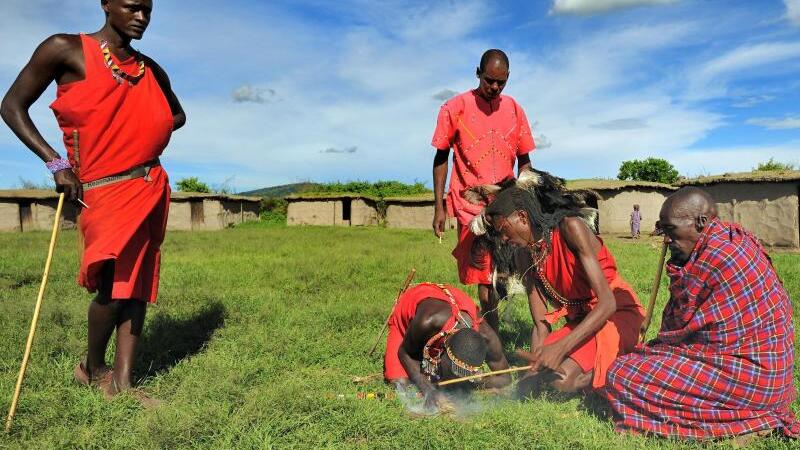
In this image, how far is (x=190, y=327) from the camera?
5320 mm

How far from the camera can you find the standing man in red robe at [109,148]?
3281mm

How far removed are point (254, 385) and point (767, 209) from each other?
52.7ft

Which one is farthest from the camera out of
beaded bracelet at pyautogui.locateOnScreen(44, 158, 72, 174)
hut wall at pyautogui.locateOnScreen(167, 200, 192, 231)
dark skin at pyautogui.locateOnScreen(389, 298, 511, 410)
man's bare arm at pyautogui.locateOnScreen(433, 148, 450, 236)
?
hut wall at pyautogui.locateOnScreen(167, 200, 192, 231)

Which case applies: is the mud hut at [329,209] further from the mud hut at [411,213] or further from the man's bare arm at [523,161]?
the man's bare arm at [523,161]

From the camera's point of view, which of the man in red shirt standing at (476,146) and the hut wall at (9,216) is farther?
the hut wall at (9,216)

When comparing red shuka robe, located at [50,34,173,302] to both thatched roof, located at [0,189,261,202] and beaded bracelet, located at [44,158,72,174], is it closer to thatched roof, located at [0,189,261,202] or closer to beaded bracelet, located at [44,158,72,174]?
beaded bracelet, located at [44,158,72,174]

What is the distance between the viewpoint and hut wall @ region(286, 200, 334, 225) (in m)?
30.1

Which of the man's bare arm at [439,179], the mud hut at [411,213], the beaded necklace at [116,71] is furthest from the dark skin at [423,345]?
the mud hut at [411,213]

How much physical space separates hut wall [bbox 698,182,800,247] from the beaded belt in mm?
16327

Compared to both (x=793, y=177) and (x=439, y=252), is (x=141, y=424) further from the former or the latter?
(x=793, y=177)

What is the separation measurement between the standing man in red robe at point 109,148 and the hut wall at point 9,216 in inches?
977

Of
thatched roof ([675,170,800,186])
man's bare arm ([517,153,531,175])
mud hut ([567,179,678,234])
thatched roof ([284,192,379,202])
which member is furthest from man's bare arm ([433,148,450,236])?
thatched roof ([284,192,379,202])

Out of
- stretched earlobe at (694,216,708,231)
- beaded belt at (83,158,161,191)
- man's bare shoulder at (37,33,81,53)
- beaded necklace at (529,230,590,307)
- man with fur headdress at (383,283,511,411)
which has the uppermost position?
man's bare shoulder at (37,33,81,53)

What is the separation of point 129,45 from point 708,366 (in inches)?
141
